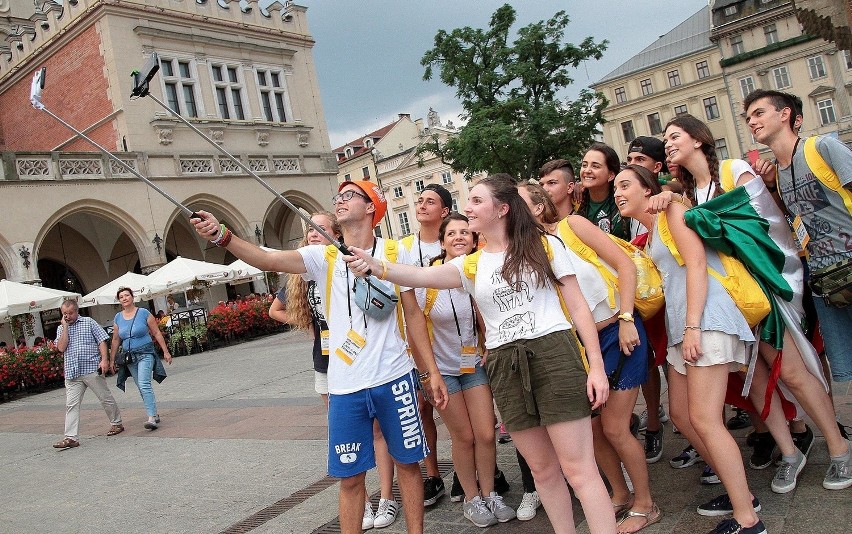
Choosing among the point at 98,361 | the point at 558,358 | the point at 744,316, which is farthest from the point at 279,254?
the point at 98,361

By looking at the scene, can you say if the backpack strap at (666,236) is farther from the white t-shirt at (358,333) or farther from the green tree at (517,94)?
the green tree at (517,94)

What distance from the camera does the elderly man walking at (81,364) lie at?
8594 mm

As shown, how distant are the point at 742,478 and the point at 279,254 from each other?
2235mm

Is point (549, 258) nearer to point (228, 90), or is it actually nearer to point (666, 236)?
point (666, 236)

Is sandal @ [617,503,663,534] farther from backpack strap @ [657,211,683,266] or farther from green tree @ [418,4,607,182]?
green tree @ [418,4,607,182]

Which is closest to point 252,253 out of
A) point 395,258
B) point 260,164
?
point 395,258

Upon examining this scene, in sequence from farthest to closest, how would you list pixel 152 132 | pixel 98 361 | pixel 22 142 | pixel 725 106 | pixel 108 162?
pixel 725 106 < pixel 22 142 < pixel 152 132 < pixel 108 162 < pixel 98 361

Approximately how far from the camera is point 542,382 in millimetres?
2795

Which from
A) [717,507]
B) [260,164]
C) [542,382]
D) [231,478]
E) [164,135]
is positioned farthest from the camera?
[260,164]

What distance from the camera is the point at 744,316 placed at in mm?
3156

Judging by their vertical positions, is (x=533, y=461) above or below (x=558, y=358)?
below

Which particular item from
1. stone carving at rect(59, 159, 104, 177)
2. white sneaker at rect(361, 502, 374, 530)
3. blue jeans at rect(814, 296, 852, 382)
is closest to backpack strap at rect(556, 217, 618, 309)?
blue jeans at rect(814, 296, 852, 382)

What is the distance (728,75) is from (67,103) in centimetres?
4838

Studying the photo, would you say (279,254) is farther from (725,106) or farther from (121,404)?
(725,106)
